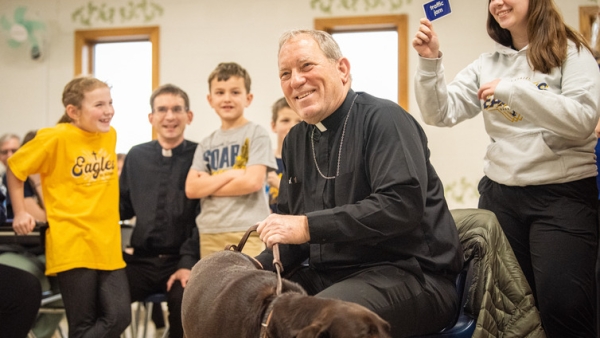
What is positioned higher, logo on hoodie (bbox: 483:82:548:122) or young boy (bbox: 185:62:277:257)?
logo on hoodie (bbox: 483:82:548:122)

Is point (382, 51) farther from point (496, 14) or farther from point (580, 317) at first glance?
point (580, 317)

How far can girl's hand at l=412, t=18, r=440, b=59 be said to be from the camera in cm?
204

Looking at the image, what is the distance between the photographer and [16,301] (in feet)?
9.67

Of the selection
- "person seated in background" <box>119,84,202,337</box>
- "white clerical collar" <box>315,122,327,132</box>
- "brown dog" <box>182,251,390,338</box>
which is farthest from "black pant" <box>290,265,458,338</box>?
"person seated in background" <box>119,84,202,337</box>

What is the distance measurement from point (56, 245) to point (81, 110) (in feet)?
2.16

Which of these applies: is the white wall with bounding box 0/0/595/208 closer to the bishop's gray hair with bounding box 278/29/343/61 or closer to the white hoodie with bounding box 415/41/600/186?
the white hoodie with bounding box 415/41/600/186

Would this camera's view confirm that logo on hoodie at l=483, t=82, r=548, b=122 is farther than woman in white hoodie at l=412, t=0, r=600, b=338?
Yes

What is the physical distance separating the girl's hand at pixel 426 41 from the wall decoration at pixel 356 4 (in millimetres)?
4295

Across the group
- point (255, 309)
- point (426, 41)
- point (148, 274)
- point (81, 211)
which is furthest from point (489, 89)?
point (148, 274)

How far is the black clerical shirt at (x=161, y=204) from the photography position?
11.1 feet

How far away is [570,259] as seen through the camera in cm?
198

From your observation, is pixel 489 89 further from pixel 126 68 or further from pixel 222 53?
pixel 126 68

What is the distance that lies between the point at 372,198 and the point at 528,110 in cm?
61

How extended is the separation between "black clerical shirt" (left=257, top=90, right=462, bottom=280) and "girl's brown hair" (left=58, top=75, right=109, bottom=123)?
1546mm
